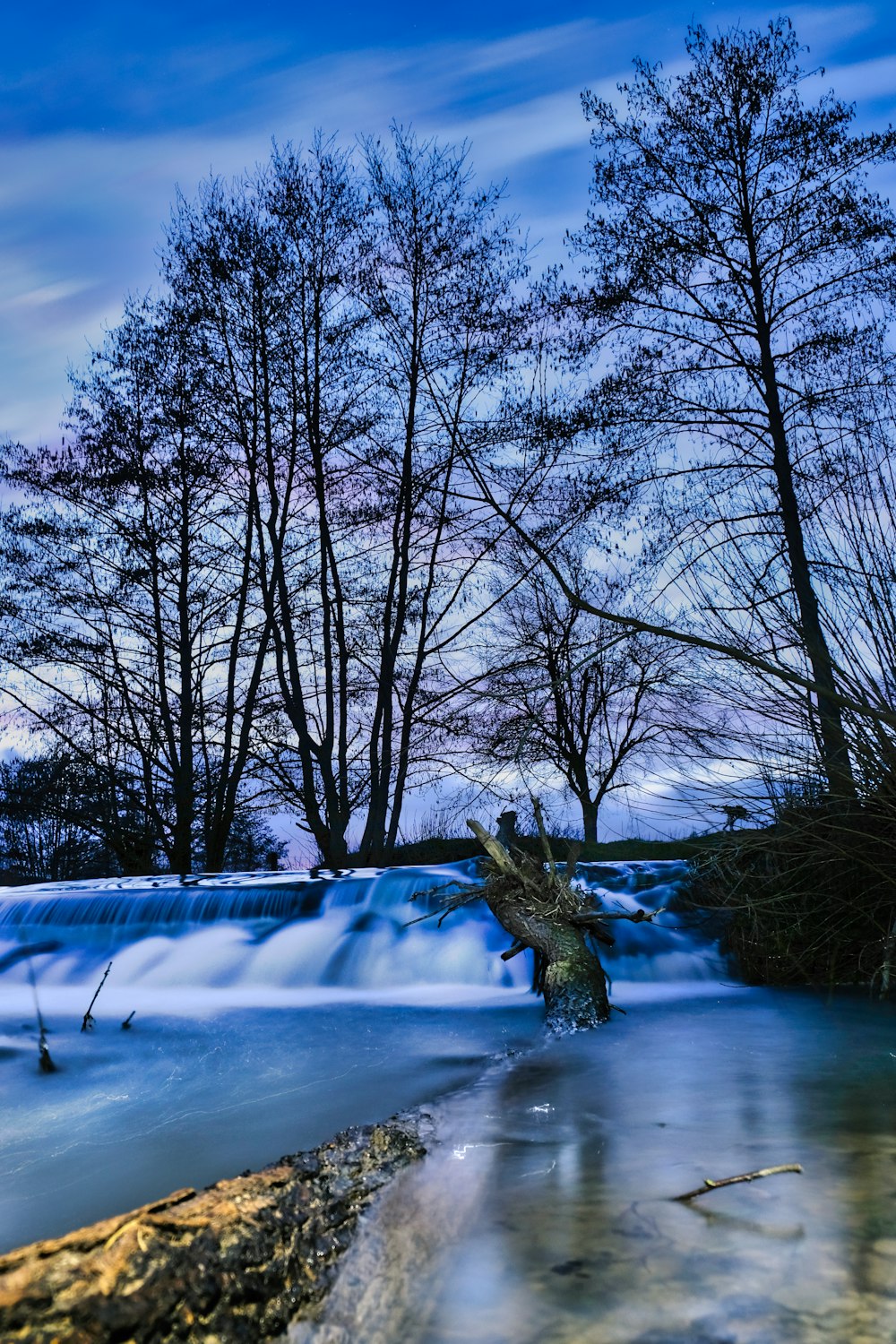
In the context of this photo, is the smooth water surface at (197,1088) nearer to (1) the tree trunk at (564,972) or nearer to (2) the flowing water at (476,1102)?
(2) the flowing water at (476,1102)

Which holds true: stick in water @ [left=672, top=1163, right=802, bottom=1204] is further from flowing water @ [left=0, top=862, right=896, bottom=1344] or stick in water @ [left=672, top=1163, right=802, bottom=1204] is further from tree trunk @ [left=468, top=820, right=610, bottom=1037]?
tree trunk @ [left=468, top=820, right=610, bottom=1037]

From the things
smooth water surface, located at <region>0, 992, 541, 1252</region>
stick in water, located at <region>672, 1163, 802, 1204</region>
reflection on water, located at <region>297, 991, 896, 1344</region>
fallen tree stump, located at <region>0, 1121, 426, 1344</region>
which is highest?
fallen tree stump, located at <region>0, 1121, 426, 1344</region>

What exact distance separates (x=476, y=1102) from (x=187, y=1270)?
2.29 m

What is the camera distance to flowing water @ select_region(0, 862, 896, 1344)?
1.95 metres

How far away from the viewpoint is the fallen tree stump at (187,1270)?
1.46 m

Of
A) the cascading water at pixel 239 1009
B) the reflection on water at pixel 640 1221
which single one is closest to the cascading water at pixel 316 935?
the cascading water at pixel 239 1009

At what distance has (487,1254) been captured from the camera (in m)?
2.17

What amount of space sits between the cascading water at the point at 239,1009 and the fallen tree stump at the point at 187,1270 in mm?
1798

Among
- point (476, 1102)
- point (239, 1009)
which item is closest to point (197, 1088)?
point (476, 1102)

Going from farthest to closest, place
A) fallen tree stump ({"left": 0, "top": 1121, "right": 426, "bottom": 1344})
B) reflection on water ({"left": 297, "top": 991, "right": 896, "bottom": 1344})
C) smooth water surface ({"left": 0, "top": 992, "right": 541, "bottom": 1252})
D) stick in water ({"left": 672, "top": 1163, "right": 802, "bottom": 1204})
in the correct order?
smooth water surface ({"left": 0, "top": 992, "right": 541, "bottom": 1252}) < stick in water ({"left": 672, "top": 1163, "right": 802, "bottom": 1204}) < reflection on water ({"left": 297, "top": 991, "right": 896, "bottom": 1344}) < fallen tree stump ({"left": 0, "top": 1121, "right": 426, "bottom": 1344})

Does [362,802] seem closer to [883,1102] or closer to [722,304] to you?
[722,304]

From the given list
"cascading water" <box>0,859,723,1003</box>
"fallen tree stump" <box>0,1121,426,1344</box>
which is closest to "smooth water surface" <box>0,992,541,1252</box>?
"cascading water" <box>0,859,723,1003</box>

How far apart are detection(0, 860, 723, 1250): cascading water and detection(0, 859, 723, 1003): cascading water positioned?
20mm

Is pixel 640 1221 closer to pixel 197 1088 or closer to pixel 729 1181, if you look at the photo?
pixel 729 1181
